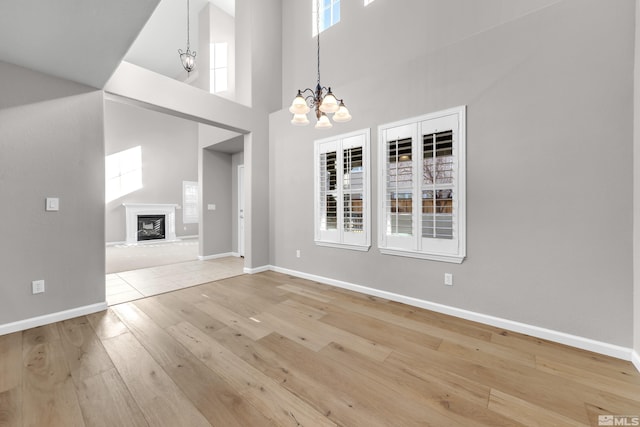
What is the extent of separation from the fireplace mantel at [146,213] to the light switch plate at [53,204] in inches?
239

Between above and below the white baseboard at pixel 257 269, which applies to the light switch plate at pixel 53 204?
above

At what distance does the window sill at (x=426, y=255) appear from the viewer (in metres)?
2.72

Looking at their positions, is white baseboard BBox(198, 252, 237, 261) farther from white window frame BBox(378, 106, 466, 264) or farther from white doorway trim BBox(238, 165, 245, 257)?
white window frame BBox(378, 106, 466, 264)

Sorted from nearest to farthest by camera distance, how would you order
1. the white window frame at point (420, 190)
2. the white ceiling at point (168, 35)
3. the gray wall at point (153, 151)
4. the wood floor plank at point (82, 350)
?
the wood floor plank at point (82, 350) → the white window frame at point (420, 190) → the white ceiling at point (168, 35) → the gray wall at point (153, 151)

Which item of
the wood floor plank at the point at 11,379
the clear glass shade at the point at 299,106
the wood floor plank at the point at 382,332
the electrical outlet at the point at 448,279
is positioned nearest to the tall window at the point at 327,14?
the clear glass shade at the point at 299,106

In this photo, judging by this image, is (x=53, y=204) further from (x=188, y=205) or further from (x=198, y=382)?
(x=188, y=205)

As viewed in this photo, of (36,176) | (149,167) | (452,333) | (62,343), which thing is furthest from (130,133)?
(452,333)

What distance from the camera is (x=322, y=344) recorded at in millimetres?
2211

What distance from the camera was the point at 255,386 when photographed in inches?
66.0

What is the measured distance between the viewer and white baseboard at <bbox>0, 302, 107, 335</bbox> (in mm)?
2387

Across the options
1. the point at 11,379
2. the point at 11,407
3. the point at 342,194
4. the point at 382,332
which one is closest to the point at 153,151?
the point at 342,194

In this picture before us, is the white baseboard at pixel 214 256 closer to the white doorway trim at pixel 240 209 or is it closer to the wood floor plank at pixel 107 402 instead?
the white doorway trim at pixel 240 209

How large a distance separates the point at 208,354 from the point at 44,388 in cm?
98

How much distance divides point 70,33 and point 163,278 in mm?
3499
